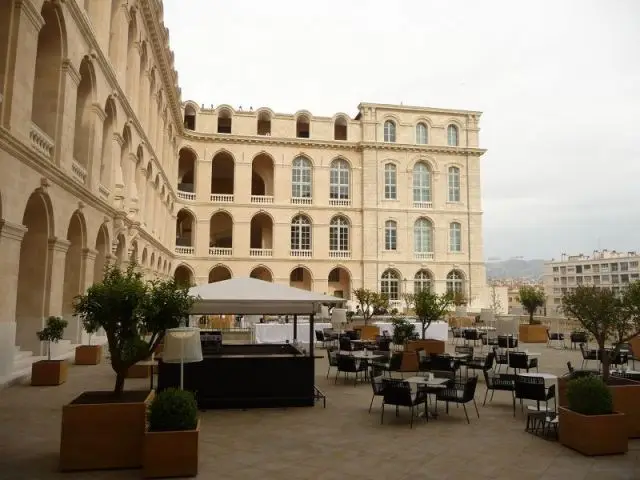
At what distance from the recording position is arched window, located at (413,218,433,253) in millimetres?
41281

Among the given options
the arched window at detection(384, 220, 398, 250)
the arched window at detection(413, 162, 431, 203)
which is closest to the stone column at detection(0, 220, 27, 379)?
the arched window at detection(384, 220, 398, 250)

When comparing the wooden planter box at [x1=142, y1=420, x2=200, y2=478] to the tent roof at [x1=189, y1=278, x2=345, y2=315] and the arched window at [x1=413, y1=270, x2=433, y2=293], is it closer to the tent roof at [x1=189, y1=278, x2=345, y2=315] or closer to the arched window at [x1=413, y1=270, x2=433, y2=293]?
the tent roof at [x1=189, y1=278, x2=345, y2=315]

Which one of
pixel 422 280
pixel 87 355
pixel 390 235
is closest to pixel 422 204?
pixel 390 235

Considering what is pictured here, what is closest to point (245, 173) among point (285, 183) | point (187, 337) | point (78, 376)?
point (285, 183)

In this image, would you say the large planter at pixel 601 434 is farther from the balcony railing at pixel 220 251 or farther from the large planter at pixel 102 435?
the balcony railing at pixel 220 251

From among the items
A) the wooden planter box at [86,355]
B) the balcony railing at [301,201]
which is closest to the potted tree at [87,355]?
the wooden planter box at [86,355]

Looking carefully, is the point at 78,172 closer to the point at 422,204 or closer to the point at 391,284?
the point at 391,284

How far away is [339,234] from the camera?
4044 cm

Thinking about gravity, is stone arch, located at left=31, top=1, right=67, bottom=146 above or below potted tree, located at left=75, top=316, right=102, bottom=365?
above

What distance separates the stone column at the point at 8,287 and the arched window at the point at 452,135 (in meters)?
36.0

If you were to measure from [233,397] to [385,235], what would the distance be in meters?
31.5

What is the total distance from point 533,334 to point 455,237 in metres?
17.8

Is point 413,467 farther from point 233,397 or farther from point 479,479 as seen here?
point 233,397

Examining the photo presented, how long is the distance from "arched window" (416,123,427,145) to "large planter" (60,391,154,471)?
37.9 meters
